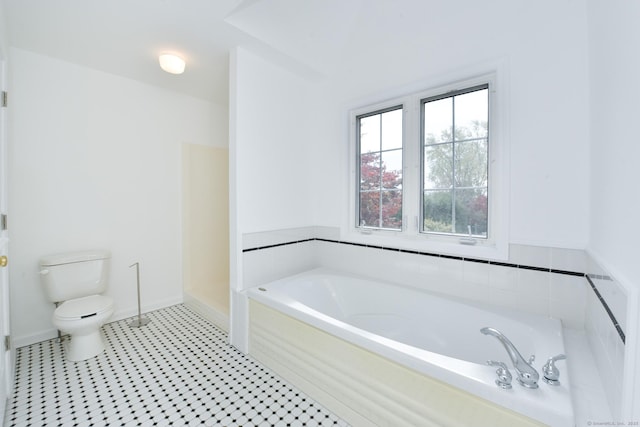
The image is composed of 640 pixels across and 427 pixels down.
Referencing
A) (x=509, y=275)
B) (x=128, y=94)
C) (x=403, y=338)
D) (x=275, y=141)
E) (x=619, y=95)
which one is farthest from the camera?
(x=128, y=94)

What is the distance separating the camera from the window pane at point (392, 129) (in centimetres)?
228

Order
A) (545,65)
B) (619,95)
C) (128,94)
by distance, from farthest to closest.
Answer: (128,94) < (545,65) < (619,95)

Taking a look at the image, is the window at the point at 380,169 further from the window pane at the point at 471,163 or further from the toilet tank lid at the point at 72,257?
the toilet tank lid at the point at 72,257

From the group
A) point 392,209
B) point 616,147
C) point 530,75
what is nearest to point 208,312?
point 392,209

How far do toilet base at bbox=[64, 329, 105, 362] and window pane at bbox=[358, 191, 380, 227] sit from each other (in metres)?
2.31

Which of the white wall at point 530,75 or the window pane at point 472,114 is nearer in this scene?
the white wall at point 530,75

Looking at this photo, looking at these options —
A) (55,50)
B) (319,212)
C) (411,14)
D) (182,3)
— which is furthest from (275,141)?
(55,50)

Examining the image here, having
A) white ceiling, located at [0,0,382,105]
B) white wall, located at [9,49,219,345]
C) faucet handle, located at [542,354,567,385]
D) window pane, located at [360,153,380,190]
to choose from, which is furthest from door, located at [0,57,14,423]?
faucet handle, located at [542,354,567,385]


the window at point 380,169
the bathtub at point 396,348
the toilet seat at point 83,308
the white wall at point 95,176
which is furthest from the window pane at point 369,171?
the toilet seat at point 83,308

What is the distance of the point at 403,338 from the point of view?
200cm

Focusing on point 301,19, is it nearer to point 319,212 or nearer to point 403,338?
point 319,212

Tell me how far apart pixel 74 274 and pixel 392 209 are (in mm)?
2672

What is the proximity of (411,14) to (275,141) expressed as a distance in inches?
56.9

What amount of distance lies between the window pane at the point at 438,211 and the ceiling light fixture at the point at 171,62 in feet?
7.30
